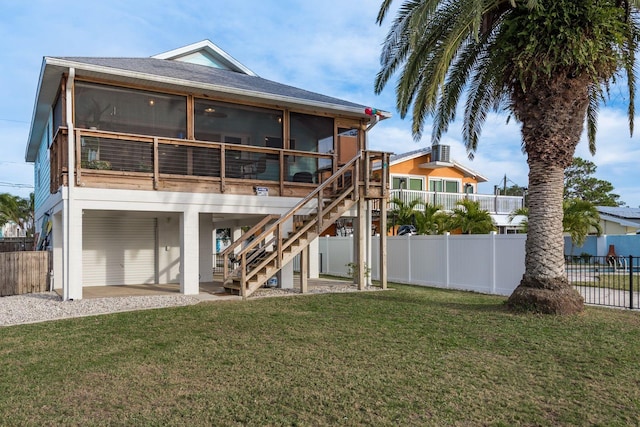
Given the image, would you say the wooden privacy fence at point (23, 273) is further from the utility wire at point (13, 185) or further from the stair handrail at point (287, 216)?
the utility wire at point (13, 185)

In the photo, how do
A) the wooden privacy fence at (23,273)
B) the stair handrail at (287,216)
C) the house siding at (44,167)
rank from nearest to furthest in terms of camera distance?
the stair handrail at (287,216) < the wooden privacy fence at (23,273) < the house siding at (44,167)

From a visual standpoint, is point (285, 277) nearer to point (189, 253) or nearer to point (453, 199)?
point (189, 253)

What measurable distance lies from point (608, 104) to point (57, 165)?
13242 millimetres

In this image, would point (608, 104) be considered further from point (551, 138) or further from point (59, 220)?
point (59, 220)

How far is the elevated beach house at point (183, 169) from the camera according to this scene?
11.1 m

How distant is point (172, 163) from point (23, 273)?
4824 mm

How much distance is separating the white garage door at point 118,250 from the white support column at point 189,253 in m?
3.25

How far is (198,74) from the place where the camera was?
1386 cm

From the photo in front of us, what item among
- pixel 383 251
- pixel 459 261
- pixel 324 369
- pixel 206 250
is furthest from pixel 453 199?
pixel 324 369

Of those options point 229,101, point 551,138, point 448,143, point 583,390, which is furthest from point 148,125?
point 448,143

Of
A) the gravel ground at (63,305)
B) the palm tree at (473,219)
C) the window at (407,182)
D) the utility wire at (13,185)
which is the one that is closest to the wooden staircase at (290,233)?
the gravel ground at (63,305)

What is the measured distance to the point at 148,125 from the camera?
40.4 feet

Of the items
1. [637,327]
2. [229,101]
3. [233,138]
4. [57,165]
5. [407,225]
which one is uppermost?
[229,101]

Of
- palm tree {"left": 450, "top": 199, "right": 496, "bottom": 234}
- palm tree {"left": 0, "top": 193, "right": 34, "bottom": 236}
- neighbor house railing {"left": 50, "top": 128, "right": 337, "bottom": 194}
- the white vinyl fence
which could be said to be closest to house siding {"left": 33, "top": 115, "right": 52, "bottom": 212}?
neighbor house railing {"left": 50, "top": 128, "right": 337, "bottom": 194}
